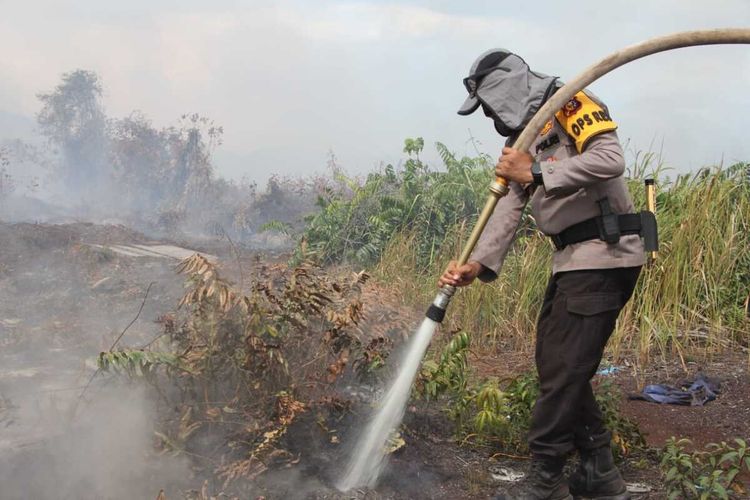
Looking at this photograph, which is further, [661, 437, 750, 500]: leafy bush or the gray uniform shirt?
[661, 437, 750, 500]: leafy bush

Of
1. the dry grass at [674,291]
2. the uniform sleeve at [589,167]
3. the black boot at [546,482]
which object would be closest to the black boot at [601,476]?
the black boot at [546,482]

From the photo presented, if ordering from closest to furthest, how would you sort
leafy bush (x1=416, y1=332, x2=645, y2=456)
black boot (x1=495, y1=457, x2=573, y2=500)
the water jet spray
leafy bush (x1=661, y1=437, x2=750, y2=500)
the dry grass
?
the water jet spray → leafy bush (x1=661, y1=437, x2=750, y2=500) → black boot (x1=495, y1=457, x2=573, y2=500) → leafy bush (x1=416, y1=332, x2=645, y2=456) → the dry grass

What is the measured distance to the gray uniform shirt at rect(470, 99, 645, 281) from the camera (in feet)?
9.78

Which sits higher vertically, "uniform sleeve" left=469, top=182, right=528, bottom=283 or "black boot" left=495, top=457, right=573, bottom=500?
"uniform sleeve" left=469, top=182, right=528, bottom=283

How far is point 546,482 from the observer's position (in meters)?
3.36

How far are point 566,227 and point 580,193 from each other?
0.53 ft

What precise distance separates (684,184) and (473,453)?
400 cm

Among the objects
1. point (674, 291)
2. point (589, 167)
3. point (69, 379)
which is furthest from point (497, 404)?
point (69, 379)

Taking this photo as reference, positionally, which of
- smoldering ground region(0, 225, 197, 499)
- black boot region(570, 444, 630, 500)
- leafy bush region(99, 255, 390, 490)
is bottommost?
black boot region(570, 444, 630, 500)

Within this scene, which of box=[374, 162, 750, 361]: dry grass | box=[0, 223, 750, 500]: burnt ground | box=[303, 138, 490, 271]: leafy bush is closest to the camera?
box=[0, 223, 750, 500]: burnt ground

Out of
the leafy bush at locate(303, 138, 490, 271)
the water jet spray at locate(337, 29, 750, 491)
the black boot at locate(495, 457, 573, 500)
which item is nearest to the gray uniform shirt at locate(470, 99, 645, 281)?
the water jet spray at locate(337, 29, 750, 491)

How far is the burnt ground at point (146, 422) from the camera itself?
3438 mm

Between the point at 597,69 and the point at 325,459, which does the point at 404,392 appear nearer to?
the point at 325,459

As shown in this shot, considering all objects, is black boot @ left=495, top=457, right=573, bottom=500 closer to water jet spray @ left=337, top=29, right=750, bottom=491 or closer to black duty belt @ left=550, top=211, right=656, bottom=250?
water jet spray @ left=337, top=29, right=750, bottom=491
